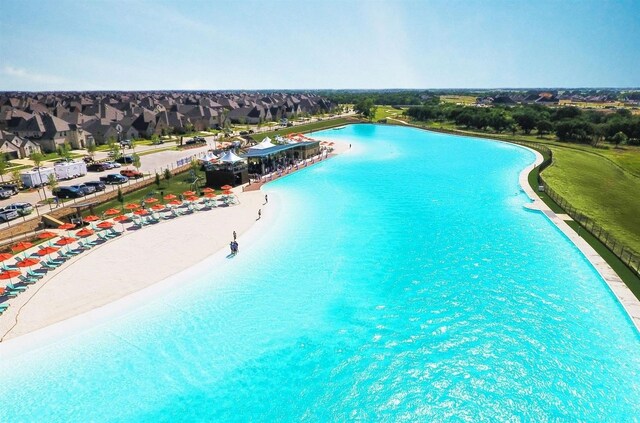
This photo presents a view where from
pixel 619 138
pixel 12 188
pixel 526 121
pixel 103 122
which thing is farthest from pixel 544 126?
pixel 103 122

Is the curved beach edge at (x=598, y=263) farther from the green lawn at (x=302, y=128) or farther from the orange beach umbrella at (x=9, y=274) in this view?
the green lawn at (x=302, y=128)

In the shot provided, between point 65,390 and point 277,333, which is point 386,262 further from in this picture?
point 65,390

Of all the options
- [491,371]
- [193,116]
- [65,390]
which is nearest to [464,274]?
[491,371]

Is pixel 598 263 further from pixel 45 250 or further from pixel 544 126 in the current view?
pixel 544 126

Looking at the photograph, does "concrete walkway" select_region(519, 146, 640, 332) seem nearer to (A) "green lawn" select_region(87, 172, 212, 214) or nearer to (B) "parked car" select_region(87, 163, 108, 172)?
(A) "green lawn" select_region(87, 172, 212, 214)

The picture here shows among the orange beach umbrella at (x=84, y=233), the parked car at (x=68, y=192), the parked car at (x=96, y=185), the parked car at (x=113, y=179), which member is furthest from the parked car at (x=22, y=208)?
the parked car at (x=113, y=179)
